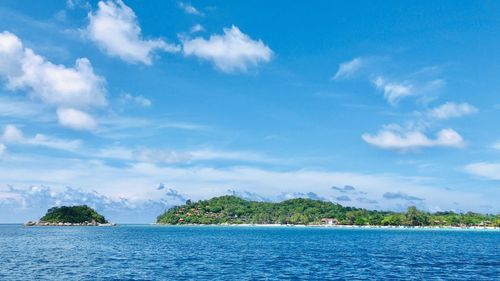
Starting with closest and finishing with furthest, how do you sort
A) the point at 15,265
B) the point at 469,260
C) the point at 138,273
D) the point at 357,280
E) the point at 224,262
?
the point at 357,280
the point at 138,273
the point at 15,265
the point at 224,262
the point at 469,260

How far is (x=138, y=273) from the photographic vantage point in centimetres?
7038

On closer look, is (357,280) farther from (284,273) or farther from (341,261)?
(341,261)

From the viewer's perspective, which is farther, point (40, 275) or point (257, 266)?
point (257, 266)

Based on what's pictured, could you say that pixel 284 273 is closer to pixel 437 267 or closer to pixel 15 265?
pixel 437 267

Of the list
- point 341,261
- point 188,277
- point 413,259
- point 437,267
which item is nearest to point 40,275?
point 188,277

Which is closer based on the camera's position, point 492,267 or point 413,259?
point 492,267

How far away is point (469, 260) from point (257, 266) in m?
46.8

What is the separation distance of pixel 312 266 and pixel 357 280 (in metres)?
17.4

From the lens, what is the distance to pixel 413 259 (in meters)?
97.1

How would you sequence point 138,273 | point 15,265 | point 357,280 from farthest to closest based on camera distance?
point 15,265
point 138,273
point 357,280

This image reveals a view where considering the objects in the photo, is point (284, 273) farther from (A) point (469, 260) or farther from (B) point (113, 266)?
(A) point (469, 260)

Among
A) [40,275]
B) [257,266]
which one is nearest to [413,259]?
[257,266]

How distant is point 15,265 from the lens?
78.6 meters

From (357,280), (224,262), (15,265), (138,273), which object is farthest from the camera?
(224,262)
